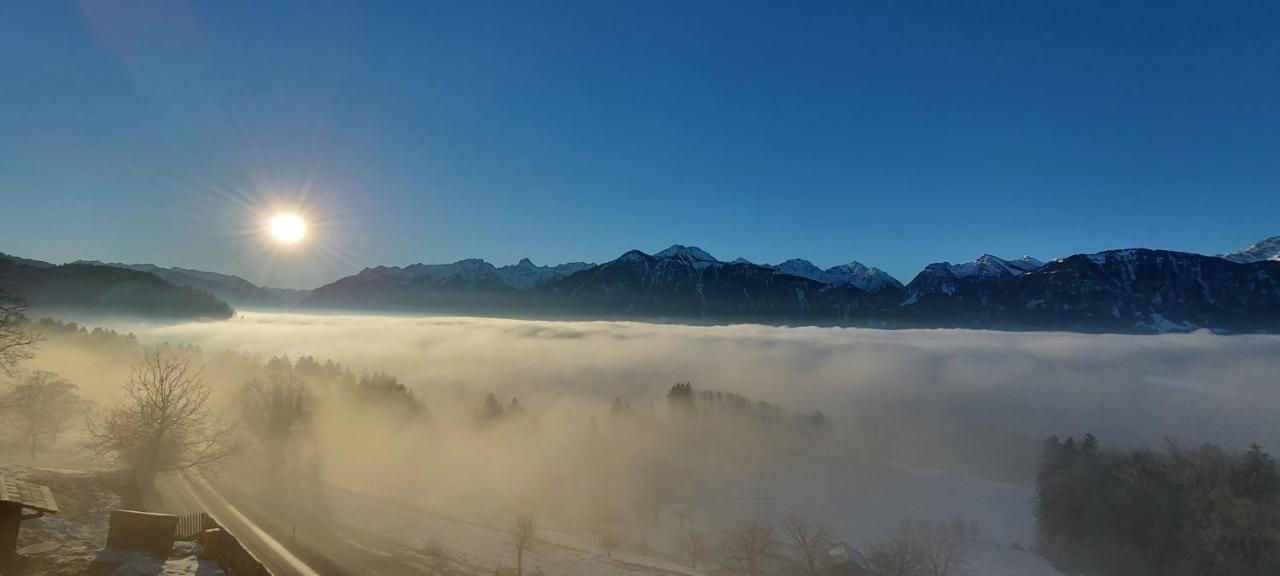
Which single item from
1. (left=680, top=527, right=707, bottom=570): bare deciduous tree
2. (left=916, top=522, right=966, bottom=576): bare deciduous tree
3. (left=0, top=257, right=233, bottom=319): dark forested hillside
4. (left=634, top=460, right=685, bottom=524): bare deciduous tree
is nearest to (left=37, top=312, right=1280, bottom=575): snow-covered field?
(left=680, top=527, right=707, bottom=570): bare deciduous tree

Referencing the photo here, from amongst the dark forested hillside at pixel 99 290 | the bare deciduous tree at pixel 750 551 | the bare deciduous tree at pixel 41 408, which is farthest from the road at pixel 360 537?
the dark forested hillside at pixel 99 290

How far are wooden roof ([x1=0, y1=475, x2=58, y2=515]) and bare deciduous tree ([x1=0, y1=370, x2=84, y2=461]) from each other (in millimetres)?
51682

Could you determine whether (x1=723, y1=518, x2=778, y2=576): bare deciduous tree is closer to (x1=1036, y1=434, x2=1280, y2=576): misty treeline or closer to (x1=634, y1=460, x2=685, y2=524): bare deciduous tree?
(x1=634, y1=460, x2=685, y2=524): bare deciduous tree

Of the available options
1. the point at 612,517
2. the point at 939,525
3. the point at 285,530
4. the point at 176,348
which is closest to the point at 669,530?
the point at 612,517

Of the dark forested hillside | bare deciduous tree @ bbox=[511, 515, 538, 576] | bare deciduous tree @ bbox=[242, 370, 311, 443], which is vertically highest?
the dark forested hillside

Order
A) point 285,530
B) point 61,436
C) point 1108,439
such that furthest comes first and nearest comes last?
point 1108,439
point 61,436
point 285,530

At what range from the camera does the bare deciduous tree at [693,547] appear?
6941 cm

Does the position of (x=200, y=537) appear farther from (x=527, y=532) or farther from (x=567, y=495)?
(x=567, y=495)

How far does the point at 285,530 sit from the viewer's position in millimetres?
46562

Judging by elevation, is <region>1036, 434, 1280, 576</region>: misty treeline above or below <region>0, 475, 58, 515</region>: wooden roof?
below

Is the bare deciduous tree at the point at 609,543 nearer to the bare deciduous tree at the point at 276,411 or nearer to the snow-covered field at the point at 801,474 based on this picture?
the snow-covered field at the point at 801,474

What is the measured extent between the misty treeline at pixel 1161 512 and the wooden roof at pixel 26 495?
95.8m

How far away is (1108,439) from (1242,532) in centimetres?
10562

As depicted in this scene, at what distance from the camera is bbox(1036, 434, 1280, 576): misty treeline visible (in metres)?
56.2
